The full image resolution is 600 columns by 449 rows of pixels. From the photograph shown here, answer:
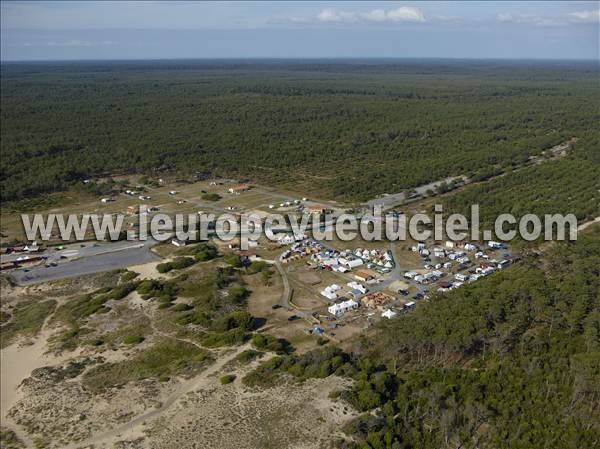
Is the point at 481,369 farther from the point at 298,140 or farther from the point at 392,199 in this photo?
the point at 298,140

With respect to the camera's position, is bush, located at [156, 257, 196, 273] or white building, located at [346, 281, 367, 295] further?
bush, located at [156, 257, 196, 273]

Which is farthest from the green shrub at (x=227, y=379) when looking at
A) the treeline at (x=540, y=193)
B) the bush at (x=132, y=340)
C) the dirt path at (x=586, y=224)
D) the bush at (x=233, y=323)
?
the dirt path at (x=586, y=224)

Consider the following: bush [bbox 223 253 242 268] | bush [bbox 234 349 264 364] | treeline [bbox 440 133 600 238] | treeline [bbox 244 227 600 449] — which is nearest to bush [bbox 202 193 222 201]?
bush [bbox 223 253 242 268]

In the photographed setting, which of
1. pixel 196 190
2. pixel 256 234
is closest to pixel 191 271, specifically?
pixel 256 234

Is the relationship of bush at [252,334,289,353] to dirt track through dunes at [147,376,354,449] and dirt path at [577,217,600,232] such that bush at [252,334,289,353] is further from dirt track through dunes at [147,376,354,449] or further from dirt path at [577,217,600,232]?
dirt path at [577,217,600,232]

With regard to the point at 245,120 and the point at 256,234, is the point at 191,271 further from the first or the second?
the point at 245,120

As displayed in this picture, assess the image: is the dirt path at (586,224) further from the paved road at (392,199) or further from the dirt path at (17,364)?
the dirt path at (17,364)

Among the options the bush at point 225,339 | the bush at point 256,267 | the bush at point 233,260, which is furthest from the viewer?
the bush at point 233,260
